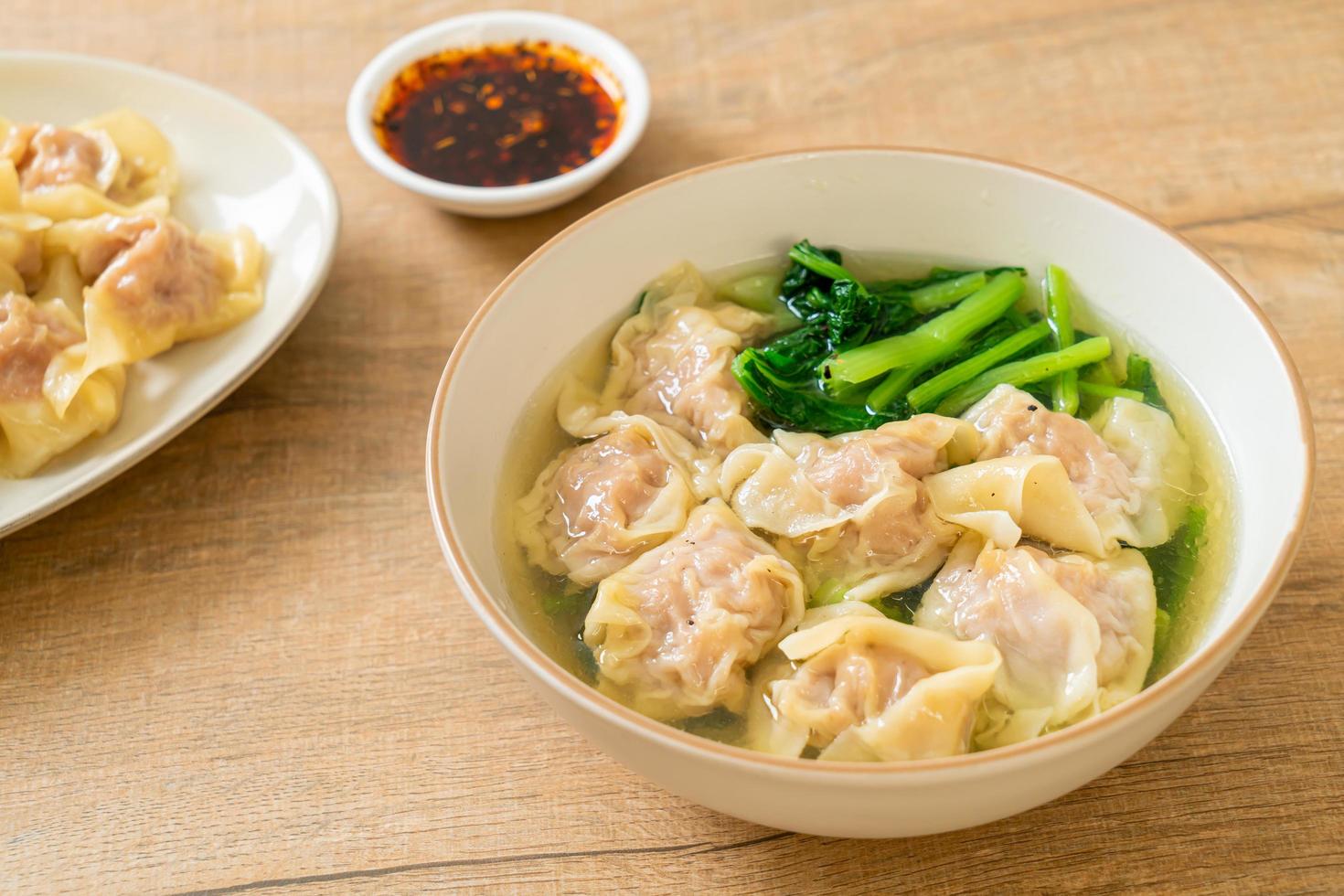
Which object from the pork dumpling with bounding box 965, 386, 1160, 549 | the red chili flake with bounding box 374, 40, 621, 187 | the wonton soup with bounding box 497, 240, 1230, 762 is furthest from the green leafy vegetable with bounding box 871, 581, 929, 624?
the red chili flake with bounding box 374, 40, 621, 187

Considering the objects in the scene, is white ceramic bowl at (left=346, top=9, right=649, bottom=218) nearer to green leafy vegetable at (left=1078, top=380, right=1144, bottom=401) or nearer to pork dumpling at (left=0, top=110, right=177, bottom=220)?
pork dumpling at (left=0, top=110, right=177, bottom=220)

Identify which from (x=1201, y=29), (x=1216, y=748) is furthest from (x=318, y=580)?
(x=1201, y=29)

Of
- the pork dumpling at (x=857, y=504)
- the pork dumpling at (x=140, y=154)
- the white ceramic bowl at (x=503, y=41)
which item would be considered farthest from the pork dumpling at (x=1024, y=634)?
the pork dumpling at (x=140, y=154)

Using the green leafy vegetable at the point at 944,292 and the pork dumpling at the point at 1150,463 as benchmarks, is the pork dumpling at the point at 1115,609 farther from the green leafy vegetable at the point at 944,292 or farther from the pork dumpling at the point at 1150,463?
the green leafy vegetable at the point at 944,292

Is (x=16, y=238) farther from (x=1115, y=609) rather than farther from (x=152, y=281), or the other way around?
(x=1115, y=609)

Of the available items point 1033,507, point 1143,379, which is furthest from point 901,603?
point 1143,379
